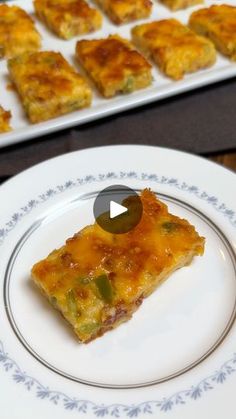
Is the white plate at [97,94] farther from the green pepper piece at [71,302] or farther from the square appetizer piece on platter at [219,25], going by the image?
the green pepper piece at [71,302]

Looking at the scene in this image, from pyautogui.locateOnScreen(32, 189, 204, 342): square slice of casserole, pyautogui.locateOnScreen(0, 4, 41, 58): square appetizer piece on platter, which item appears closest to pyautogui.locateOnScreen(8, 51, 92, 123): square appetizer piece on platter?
pyautogui.locateOnScreen(0, 4, 41, 58): square appetizer piece on platter

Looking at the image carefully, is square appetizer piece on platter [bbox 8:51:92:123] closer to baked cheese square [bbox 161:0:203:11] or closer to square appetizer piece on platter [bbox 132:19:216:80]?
square appetizer piece on platter [bbox 132:19:216:80]

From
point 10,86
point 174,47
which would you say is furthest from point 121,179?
point 174,47

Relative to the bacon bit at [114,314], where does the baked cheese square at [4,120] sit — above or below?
above

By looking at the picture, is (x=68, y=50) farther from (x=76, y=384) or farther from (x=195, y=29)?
(x=76, y=384)

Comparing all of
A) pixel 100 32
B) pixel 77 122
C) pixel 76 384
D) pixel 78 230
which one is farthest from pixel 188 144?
pixel 76 384

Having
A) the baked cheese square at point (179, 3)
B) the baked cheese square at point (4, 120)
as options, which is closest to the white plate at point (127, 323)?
the baked cheese square at point (4, 120)
